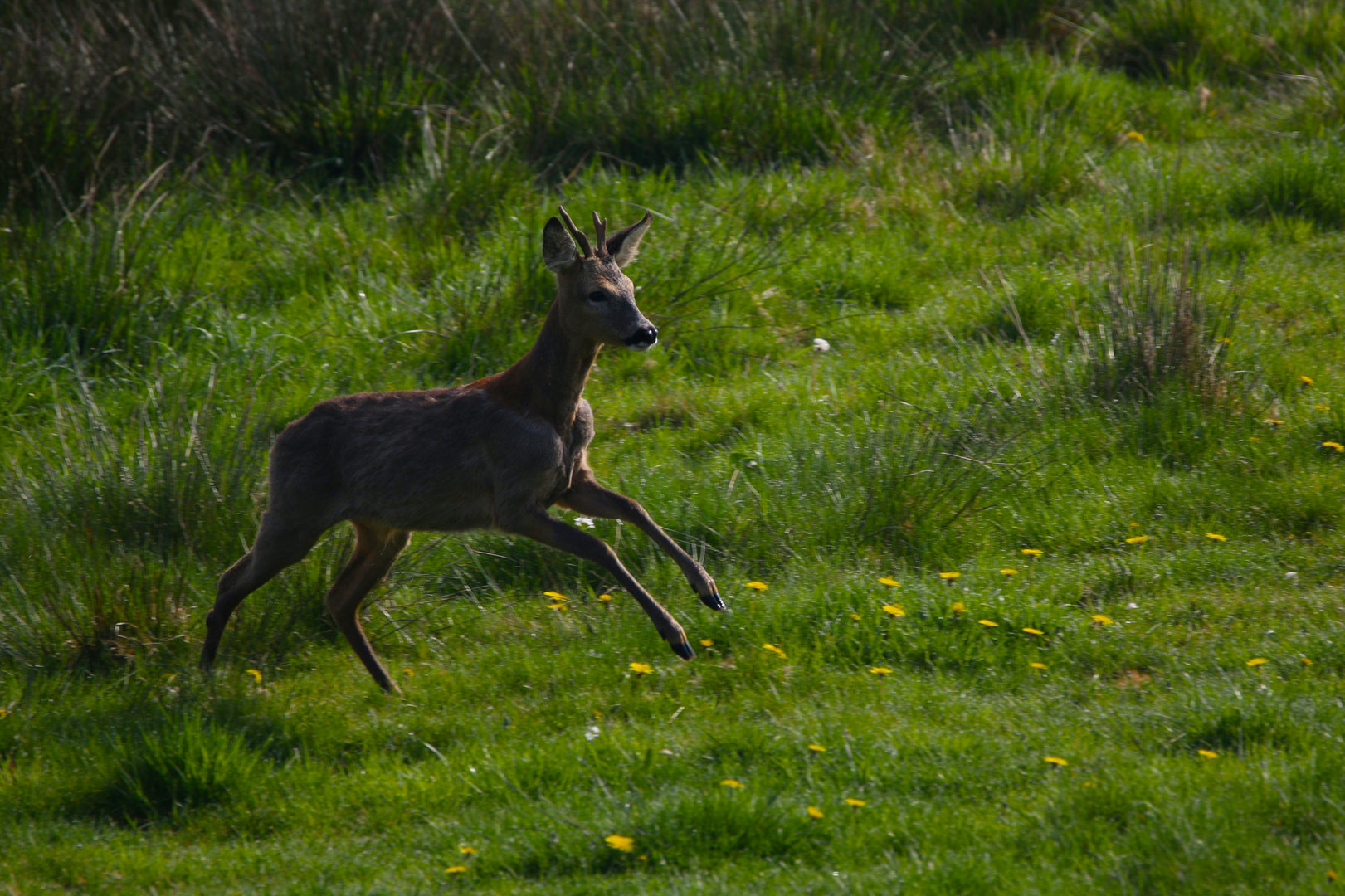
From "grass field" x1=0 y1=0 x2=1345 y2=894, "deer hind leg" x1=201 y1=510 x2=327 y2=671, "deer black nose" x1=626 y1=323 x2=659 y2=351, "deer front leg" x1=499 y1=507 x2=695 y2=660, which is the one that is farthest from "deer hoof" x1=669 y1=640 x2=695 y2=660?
"deer hind leg" x1=201 y1=510 x2=327 y2=671

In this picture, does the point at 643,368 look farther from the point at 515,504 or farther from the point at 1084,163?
the point at 1084,163

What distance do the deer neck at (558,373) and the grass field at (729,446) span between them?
0.94 metres

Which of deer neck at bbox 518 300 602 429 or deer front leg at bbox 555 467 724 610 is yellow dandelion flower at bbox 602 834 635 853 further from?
deer neck at bbox 518 300 602 429

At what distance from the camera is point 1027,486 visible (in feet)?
20.7

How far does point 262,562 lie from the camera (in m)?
5.49

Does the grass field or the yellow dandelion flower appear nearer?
the yellow dandelion flower

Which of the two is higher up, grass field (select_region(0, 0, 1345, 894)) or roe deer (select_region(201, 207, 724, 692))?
roe deer (select_region(201, 207, 724, 692))

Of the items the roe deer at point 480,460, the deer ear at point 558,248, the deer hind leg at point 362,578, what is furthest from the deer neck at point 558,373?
the deer hind leg at point 362,578

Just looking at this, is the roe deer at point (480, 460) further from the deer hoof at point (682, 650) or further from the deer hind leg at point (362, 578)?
the deer hoof at point (682, 650)

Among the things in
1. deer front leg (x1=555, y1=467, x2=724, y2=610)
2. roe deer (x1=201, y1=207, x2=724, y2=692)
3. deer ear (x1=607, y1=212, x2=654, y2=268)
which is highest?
deer ear (x1=607, y1=212, x2=654, y2=268)

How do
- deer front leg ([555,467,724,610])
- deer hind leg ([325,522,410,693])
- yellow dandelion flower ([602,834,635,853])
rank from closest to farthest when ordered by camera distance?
1. yellow dandelion flower ([602,834,635,853])
2. deer front leg ([555,467,724,610])
3. deer hind leg ([325,522,410,693])

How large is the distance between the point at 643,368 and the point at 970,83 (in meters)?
4.30

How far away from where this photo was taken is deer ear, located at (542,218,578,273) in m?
5.28

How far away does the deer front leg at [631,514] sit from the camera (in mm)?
5281
